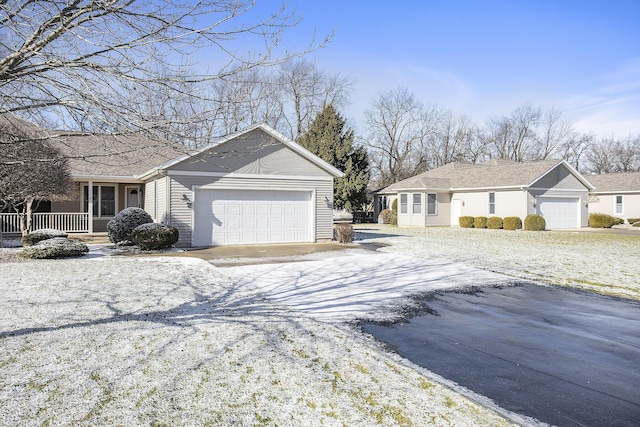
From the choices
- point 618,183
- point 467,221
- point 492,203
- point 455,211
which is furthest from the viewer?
point 618,183

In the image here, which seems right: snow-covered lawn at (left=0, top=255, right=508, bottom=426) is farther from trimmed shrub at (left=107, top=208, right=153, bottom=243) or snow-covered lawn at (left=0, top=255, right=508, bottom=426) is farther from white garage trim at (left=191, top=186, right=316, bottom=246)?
white garage trim at (left=191, top=186, right=316, bottom=246)

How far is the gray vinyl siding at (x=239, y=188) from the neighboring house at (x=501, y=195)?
564 inches

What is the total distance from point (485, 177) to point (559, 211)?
204 inches

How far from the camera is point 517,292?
29.5 ft

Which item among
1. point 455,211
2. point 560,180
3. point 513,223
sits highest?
point 560,180

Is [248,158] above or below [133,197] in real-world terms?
above

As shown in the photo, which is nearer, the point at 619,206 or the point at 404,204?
the point at 404,204

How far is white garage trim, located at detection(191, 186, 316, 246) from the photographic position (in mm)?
16203

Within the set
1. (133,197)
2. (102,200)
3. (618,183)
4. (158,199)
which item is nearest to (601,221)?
(618,183)

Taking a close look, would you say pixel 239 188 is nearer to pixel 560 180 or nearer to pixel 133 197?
pixel 133 197

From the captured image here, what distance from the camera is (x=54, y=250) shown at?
1262 cm

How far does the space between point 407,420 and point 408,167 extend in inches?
1958

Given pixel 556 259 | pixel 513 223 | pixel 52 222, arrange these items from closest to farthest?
pixel 556 259
pixel 52 222
pixel 513 223

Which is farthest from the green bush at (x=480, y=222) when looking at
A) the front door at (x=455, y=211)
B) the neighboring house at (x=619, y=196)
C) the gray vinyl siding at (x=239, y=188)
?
the gray vinyl siding at (x=239, y=188)
